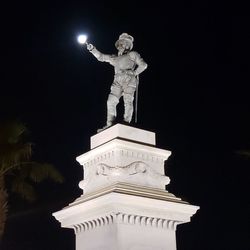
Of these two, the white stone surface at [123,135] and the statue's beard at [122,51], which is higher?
the statue's beard at [122,51]

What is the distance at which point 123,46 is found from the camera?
62.8 ft

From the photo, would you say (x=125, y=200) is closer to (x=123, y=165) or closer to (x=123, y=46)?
(x=123, y=165)

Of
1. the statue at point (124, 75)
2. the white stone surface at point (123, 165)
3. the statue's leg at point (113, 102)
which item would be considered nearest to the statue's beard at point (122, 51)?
the statue at point (124, 75)

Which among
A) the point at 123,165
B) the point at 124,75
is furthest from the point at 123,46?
the point at 123,165

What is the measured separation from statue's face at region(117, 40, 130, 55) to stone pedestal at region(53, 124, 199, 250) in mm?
2542

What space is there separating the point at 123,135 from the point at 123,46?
9.68 feet

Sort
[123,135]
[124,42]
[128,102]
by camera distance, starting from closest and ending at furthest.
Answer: [123,135] < [128,102] < [124,42]

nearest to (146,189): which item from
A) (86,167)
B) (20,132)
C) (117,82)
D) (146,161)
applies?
(146,161)

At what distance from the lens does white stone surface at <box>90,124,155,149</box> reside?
18.0 m

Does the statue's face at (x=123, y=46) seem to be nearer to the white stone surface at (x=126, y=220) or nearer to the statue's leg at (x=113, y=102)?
the statue's leg at (x=113, y=102)

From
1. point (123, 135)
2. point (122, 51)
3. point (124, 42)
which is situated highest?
point (124, 42)

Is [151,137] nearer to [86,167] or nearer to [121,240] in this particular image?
[86,167]

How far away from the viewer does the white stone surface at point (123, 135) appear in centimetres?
1803

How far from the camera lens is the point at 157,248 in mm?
17188
